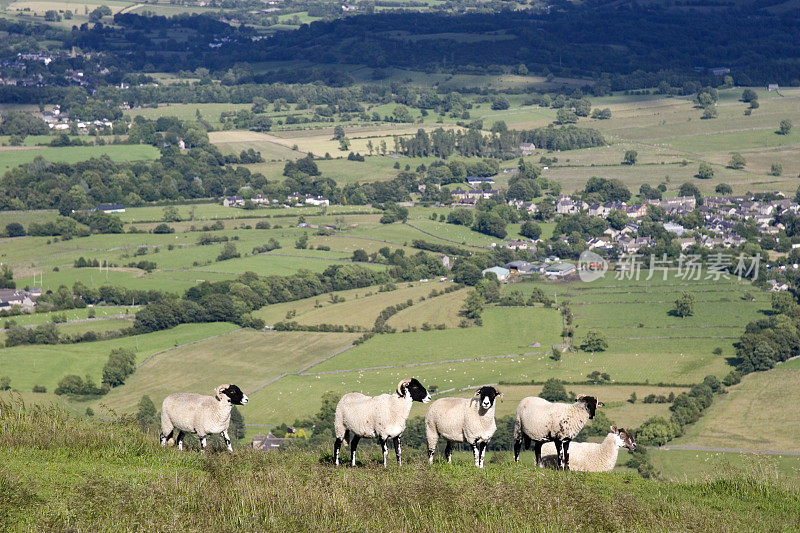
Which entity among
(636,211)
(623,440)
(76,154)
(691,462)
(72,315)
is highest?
(623,440)

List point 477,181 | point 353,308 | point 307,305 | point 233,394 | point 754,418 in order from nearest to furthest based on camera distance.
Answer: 1. point 233,394
2. point 754,418
3. point 353,308
4. point 307,305
5. point 477,181

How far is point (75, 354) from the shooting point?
66000 mm

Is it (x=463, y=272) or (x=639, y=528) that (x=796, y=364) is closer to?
(x=463, y=272)

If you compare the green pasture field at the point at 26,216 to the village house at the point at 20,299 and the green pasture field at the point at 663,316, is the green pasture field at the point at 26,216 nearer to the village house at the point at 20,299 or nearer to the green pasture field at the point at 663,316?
the village house at the point at 20,299

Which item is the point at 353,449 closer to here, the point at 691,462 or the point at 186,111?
the point at 691,462

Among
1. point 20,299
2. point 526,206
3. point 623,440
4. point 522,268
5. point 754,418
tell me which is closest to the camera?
point 623,440

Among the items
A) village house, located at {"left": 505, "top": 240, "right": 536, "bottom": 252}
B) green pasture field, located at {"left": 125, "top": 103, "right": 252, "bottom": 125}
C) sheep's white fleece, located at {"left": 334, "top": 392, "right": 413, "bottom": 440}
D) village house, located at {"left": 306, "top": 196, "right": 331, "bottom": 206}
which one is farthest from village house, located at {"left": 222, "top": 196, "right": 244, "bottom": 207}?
sheep's white fleece, located at {"left": 334, "top": 392, "right": 413, "bottom": 440}

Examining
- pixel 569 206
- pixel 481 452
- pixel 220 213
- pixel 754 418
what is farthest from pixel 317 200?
pixel 481 452

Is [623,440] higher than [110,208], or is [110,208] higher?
[623,440]

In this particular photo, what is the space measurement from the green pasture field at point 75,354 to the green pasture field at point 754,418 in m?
34.0

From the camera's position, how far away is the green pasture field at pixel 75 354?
62062 mm

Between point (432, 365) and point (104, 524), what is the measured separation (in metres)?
52.1

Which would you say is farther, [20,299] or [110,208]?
[110,208]

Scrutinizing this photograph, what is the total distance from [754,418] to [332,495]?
147 feet
